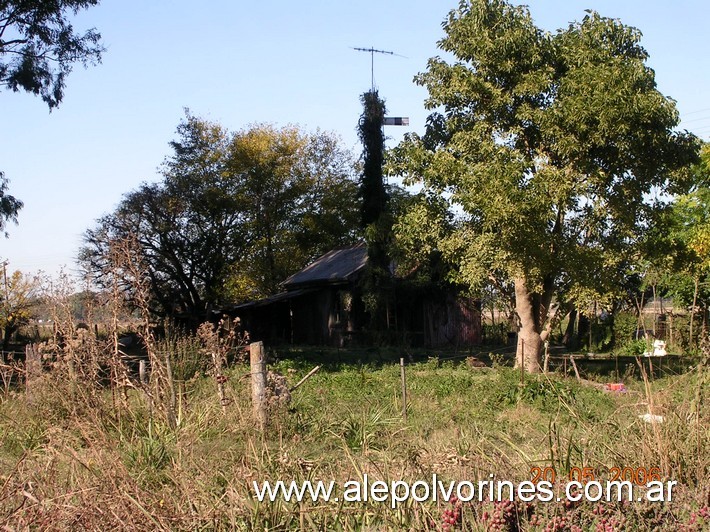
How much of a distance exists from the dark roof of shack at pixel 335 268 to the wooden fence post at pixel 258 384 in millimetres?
22497

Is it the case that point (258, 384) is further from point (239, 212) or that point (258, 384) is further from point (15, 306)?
point (239, 212)

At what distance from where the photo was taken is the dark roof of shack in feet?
101

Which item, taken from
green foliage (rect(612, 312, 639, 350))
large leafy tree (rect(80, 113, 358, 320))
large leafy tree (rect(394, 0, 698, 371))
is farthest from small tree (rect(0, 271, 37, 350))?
green foliage (rect(612, 312, 639, 350))

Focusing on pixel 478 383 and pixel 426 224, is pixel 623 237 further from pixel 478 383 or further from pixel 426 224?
pixel 478 383

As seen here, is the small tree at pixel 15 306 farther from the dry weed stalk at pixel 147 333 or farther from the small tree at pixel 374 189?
the dry weed stalk at pixel 147 333

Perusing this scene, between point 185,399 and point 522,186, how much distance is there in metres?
9.96

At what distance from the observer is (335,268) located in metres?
32.7

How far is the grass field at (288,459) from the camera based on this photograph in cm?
445

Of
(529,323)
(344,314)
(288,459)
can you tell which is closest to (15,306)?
(344,314)

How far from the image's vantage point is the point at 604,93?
594 inches

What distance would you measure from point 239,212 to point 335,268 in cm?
975

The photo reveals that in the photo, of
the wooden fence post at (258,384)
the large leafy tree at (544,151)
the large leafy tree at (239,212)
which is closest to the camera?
the wooden fence post at (258,384)

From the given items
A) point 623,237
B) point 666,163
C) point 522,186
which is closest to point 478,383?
point 522,186

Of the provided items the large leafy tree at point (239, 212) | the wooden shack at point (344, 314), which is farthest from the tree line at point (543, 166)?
the large leafy tree at point (239, 212)
